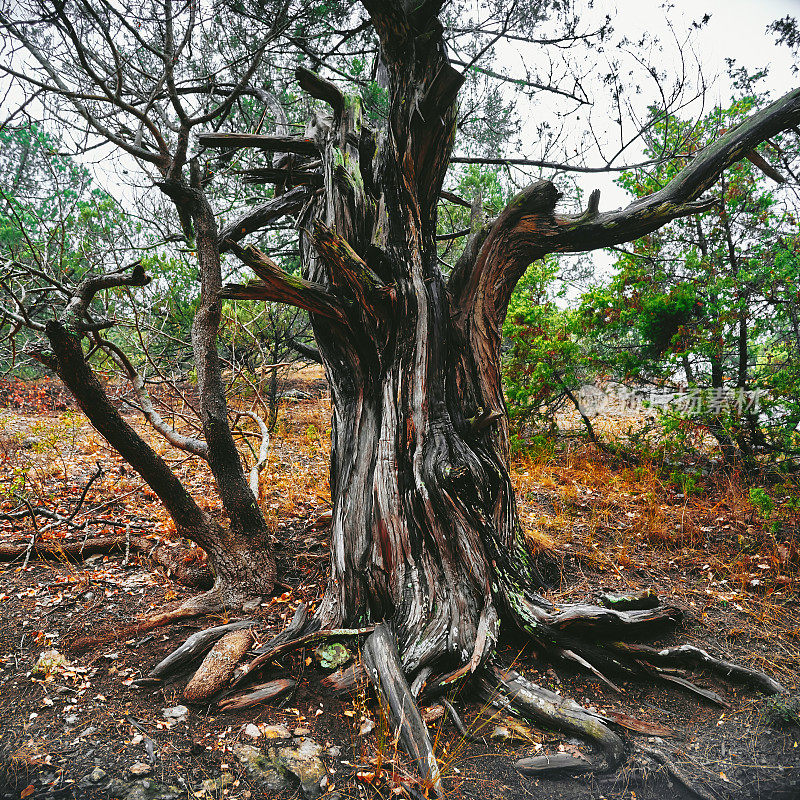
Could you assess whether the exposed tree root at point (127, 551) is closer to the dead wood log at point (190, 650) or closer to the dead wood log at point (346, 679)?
the dead wood log at point (190, 650)

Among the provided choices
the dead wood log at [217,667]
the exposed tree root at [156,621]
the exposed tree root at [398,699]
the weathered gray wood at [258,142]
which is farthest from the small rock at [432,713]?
the weathered gray wood at [258,142]

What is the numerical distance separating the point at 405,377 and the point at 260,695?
2102 mm

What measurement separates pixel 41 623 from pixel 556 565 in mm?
3864

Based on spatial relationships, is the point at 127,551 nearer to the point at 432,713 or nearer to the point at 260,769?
the point at 260,769

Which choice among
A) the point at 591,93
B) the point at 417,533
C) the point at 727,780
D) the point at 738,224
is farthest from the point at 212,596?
the point at 738,224

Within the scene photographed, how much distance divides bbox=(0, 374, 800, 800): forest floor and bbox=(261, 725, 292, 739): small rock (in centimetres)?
3

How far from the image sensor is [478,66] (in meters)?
4.16

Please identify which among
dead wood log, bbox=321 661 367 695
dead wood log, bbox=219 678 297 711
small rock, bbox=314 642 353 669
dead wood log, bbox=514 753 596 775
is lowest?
dead wood log, bbox=514 753 596 775

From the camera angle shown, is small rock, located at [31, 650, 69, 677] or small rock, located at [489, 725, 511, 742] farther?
small rock, located at [31, 650, 69, 677]

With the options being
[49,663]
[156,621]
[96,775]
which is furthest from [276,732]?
[49,663]

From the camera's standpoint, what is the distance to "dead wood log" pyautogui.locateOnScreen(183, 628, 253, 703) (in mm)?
2527

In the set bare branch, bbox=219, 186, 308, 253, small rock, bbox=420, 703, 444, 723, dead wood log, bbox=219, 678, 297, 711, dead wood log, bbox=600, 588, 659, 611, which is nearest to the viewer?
small rock, bbox=420, 703, 444, 723

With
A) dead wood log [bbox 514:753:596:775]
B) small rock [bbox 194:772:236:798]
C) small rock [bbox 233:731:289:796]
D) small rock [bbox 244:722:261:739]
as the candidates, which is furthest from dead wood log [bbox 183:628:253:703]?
dead wood log [bbox 514:753:596:775]

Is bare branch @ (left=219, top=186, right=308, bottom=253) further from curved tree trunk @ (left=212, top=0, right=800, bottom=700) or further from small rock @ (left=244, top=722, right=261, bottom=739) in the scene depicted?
small rock @ (left=244, top=722, right=261, bottom=739)
